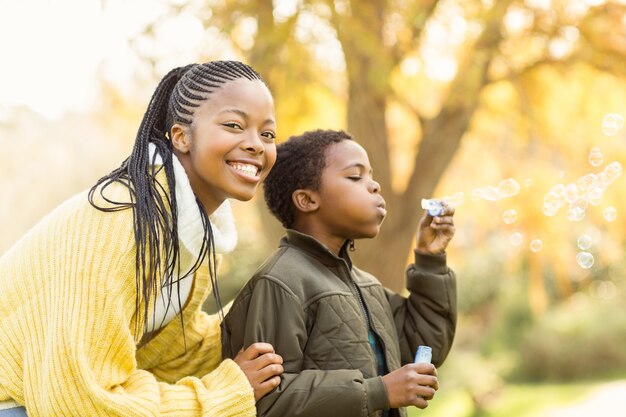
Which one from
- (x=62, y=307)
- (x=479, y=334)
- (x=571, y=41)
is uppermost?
(x=479, y=334)

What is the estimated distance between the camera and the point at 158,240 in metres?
1.92

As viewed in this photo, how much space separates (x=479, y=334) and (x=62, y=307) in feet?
36.4

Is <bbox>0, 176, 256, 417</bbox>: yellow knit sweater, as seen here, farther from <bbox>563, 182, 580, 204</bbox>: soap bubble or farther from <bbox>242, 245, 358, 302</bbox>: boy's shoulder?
<bbox>563, 182, 580, 204</bbox>: soap bubble

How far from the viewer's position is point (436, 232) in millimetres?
2604

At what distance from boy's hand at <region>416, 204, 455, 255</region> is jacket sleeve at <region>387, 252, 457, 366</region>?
0.10ft

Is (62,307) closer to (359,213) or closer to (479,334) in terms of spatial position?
(359,213)

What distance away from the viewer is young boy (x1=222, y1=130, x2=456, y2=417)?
2.13m

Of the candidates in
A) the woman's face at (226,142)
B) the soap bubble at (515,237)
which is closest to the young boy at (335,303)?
the woman's face at (226,142)

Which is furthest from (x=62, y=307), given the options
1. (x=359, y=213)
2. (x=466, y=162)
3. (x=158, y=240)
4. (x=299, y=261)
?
(x=466, y=162)

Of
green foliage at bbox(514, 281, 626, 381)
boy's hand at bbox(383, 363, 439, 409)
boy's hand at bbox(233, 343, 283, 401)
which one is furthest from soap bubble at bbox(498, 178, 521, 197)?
green foliage at bbox(514, 281, 626, 381)

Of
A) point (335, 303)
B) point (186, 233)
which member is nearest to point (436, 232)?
point (335, 303)

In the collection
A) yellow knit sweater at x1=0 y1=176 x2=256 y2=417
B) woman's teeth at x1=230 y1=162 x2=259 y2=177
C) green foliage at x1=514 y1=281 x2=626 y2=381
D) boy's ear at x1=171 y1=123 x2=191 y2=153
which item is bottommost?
yellow knit sweater at x1=0 y1=176 x2=256 y2=417

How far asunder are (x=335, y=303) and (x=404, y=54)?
294 cm

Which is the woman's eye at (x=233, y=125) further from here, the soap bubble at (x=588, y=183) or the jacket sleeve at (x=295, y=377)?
the soap bubble at (x=588, y=183)
